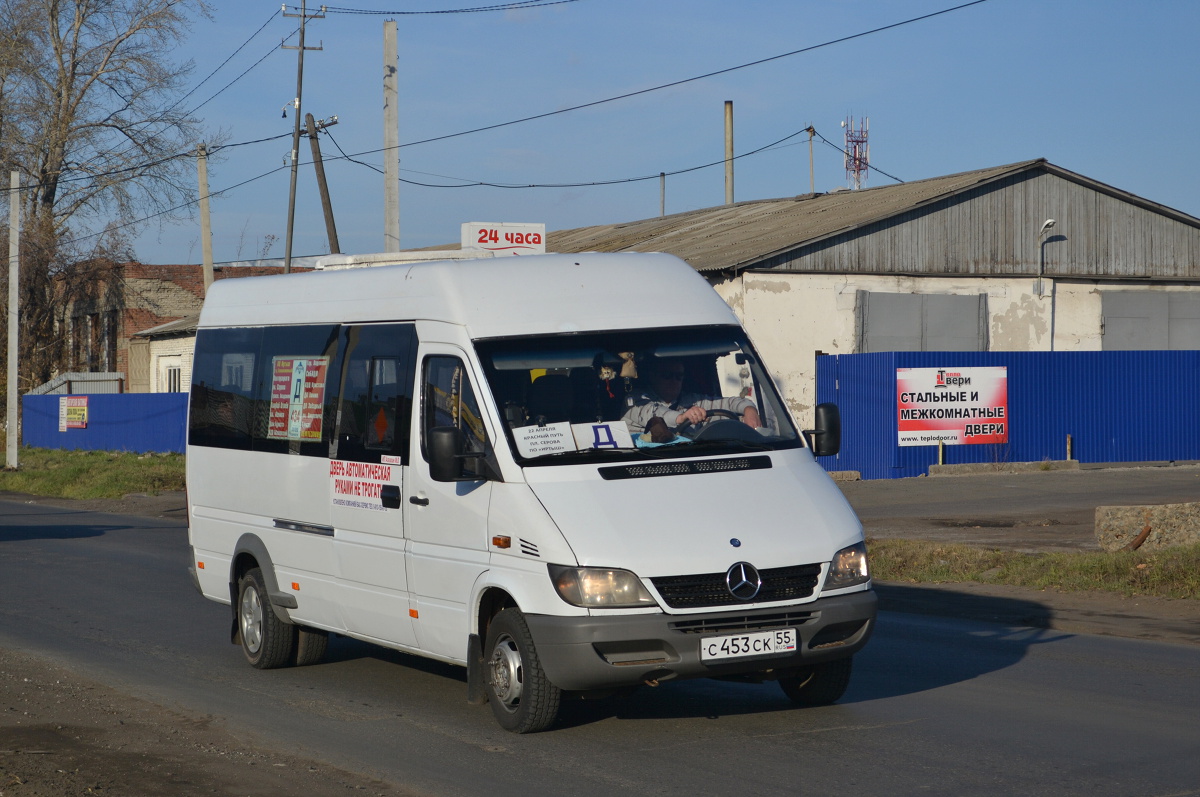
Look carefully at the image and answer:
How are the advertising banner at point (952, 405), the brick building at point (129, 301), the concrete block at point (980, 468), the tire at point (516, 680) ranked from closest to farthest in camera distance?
1. the tire at point (516, 680)
2. the concrete block at point (980, 468)
3. the advertising banner at point (952, 405)
4. the brick building at point (129, 301)

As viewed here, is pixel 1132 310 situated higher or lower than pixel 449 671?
higher

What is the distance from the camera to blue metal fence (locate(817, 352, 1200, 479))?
88.6 feet

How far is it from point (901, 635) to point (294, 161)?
1165 inches

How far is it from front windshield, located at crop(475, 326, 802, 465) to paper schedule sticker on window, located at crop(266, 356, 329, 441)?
5.98 ft

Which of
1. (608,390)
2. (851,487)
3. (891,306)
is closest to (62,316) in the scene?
(891,306)

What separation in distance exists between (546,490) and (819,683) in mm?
1901

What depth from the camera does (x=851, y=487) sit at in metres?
24.8

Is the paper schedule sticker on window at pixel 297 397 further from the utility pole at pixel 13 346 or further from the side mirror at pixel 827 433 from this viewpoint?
the utility pole at pixel 13 346

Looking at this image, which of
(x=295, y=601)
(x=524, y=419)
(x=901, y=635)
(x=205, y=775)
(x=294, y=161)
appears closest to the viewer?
(x=205, y=775)

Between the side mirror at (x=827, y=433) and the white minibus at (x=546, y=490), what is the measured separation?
13 mm

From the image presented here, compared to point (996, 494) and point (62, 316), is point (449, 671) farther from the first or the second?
point (62, 316)

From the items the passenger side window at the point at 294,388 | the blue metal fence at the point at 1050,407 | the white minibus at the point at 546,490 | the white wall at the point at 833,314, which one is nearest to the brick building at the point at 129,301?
the white wall at the point at 833,314

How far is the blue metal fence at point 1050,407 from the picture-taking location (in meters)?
27.0

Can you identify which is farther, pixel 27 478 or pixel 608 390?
pixel 27 478
